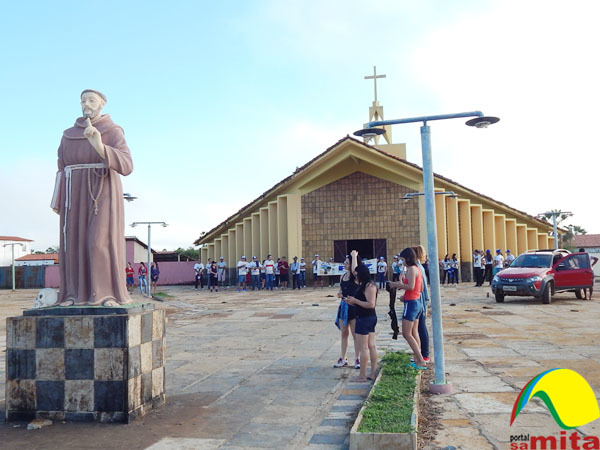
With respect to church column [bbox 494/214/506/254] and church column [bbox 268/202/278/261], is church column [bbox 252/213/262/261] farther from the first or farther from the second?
church column [bbox 494/214/506/254]

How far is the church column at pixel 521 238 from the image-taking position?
99.9 feet

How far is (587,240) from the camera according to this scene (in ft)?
211

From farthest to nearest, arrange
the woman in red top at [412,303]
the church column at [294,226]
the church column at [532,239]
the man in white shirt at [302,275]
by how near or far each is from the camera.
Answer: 1. the church column at [532,239]
2. the church column at [294,226]
3. the man in white shirt at [302,275]
4. the woman in red top at [412,303]

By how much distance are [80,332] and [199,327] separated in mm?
8170

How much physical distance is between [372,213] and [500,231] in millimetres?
6912

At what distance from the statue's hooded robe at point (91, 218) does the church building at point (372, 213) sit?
22815 millimetres

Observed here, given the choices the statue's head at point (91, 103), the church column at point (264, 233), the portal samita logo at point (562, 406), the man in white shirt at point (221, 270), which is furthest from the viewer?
the man in white shirt at point (221, 270)

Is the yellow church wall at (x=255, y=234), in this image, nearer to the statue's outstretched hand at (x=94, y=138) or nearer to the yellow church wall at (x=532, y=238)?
the yellow church wall at (x=532, y=238)

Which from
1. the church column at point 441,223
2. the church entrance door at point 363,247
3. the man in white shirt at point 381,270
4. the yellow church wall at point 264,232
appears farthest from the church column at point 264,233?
the church column at point 441,223

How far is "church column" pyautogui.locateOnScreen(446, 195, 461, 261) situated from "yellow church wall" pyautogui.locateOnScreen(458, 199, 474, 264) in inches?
26.0

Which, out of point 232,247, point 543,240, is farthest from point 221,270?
point 543,240

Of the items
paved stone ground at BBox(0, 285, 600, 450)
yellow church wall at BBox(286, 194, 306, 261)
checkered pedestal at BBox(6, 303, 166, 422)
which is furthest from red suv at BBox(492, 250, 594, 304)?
checkered pedestal at BBox(6, 303, 166, 422)

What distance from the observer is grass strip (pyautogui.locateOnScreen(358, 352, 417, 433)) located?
4562 mm

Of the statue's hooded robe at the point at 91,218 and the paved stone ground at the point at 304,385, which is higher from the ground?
the statue's hooded robe at the point at 91,218
